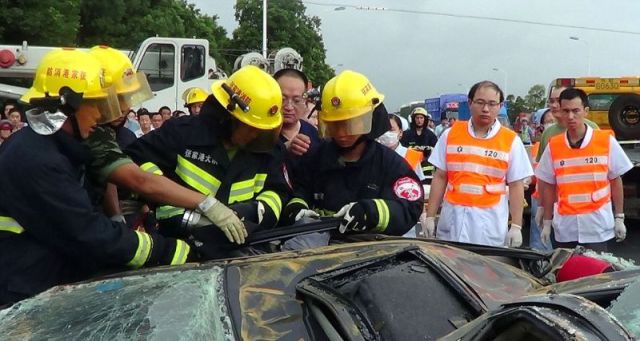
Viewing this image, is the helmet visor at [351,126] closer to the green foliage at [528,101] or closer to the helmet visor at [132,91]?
the helmet visor at [132,91]

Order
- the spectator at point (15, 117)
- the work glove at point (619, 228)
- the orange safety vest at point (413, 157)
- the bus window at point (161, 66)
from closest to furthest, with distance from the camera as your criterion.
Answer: the work glove at point (619, 228)
the orange safety vest at point (413, 157)
the spectator at point (15, 117)
the bus window at point (161, 66)

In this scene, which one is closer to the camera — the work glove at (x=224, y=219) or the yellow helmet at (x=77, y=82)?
the yellow helmet at (x=77, y=82)

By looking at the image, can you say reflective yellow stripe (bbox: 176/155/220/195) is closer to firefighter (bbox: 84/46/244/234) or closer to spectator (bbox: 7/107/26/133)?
firefighter (bbox: 84/46/244/234)

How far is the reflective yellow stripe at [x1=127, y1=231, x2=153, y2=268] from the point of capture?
2465 millimetres

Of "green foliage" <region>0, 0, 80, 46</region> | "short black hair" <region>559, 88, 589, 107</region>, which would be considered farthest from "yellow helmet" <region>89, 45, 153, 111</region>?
"green foliage" <region>0, 0, 80, 46</region>

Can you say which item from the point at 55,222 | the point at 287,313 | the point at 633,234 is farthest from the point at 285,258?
the point at 633,234

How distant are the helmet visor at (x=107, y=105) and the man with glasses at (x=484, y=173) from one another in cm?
236

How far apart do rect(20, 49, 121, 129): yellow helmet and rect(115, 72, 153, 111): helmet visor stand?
0.18m

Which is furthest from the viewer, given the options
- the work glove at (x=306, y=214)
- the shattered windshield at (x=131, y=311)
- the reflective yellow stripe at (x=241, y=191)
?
the work glove at (x=306, y=214)

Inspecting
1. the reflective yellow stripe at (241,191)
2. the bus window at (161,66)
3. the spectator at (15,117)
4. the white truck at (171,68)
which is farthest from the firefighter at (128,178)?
the bus window at (161,66)

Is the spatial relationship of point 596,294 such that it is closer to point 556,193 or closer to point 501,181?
point 501,181

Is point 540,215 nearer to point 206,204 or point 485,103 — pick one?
point 485,103

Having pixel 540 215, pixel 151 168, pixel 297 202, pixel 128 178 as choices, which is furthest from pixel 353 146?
pixel 540 215

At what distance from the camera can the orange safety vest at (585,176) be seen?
459 cm
